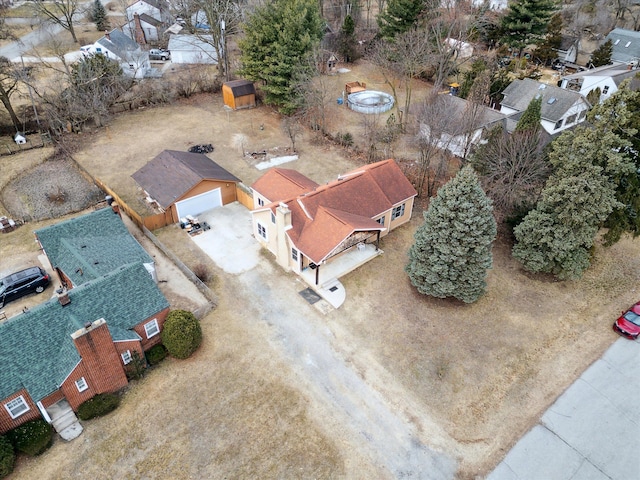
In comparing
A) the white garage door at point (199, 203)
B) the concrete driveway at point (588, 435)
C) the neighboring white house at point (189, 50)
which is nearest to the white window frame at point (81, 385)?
the white garage door at point (199, 203)

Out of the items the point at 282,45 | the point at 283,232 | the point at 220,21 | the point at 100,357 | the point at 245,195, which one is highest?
the point at 220,21

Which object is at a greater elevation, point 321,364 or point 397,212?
point 397,212

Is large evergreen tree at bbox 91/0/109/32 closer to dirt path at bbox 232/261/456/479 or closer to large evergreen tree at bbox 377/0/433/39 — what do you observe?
large evergreen tree at bbox 377/0/433/39

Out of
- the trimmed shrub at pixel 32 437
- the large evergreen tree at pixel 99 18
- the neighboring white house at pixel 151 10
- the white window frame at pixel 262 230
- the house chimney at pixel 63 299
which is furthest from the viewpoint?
the large evergreen tree at pixel 99 18

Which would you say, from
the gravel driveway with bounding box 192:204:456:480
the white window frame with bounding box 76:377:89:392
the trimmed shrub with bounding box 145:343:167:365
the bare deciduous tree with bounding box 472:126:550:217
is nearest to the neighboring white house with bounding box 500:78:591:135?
the bare deciduous tree with bounding box 472:126:550:217

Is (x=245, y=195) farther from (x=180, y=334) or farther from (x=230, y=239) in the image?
(x=180, y=334)

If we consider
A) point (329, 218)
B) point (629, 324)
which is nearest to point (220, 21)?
point (329, 218)

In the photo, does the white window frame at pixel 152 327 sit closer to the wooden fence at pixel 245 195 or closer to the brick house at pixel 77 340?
the brick house at pixel 77 340
